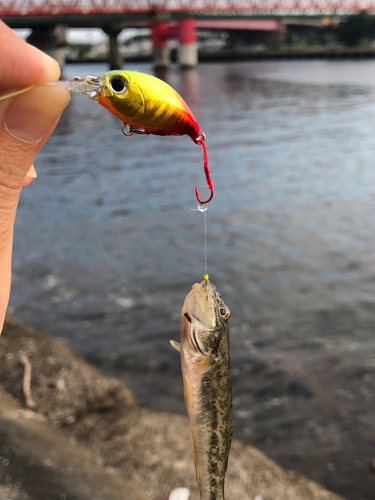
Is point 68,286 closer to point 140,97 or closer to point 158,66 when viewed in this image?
point 140,97

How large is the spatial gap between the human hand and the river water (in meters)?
6.70

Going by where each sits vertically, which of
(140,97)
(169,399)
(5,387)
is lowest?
(169,399)

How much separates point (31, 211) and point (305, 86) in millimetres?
55985

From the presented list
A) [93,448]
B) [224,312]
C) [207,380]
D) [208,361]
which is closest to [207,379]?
[207,380]

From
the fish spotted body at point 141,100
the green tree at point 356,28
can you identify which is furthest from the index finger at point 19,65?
the green tree at point 356,28

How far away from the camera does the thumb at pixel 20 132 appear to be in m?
2.23

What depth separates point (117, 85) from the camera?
A: 2.08m

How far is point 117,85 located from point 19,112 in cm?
52

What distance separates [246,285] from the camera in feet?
43.0

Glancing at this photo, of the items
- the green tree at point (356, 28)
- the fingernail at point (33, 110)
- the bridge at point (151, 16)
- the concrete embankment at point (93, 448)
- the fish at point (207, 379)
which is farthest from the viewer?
the green tree at point (356, 28)

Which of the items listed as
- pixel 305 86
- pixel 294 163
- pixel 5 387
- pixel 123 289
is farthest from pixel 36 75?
pixel 305 86

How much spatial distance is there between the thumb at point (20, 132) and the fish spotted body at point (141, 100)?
0.28 metres

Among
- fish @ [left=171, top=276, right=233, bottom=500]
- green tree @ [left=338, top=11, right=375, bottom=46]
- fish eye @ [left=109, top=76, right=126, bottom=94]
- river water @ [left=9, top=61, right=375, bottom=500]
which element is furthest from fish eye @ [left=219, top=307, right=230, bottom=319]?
green tree @ [left=338, top=11, right=375, bottom=46]

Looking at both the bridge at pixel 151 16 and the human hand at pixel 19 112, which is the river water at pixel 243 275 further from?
the bridge at pixel 151 16
